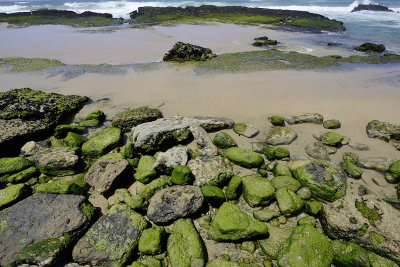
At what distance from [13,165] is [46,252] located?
3.17 metres

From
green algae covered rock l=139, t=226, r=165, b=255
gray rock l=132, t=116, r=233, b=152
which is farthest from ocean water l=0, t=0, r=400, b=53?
green algae covered rock l=139, t=226, r=165, b=255

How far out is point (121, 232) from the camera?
3.97 m

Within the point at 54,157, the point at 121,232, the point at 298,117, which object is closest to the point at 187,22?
the point at 298,117

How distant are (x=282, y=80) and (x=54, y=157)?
9545mm

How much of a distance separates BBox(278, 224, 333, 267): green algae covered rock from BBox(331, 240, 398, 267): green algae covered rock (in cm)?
13

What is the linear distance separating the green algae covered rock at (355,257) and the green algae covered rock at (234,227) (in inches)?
45.3

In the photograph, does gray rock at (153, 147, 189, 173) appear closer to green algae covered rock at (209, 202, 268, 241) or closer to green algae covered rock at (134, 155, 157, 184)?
green algae covered rock at (134, 155, 157, 184)

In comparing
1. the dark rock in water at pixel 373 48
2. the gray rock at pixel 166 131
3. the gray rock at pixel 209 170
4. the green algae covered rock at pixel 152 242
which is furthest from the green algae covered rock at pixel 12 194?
the dark rock in water at pixel 373 48

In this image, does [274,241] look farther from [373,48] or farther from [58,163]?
[373,48]

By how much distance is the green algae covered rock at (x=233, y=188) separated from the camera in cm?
497

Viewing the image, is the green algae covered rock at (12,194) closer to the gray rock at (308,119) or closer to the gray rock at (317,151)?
the gray rock at (317,151)

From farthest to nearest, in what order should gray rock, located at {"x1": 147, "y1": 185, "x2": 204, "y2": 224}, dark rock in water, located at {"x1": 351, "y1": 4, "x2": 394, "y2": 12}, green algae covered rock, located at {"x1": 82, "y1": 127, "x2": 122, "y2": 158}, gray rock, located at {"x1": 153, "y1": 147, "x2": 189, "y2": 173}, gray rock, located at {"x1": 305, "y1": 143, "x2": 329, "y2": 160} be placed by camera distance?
dark rock in water, located at {"x1": 351, "y1": 4, "x2": 394, "y2": 12} → green algae covered rock, located at {"x1": 82, "y1": 127, "x2": 122, "y2": 158} → gray rock, located at {"x1": 305, "y1": 143, "x2": 329, "y2": 160} → gray rock, located at {"x1": 153, "y1": 147, "x2": 189, "y2": 173} → gray rock, located at {"x1": 147, "y1": 185, "x2": 204, "y2": 224}

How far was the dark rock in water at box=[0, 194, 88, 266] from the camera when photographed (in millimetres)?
3787

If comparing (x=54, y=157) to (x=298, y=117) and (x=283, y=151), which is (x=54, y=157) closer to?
(x=283, y=151)
